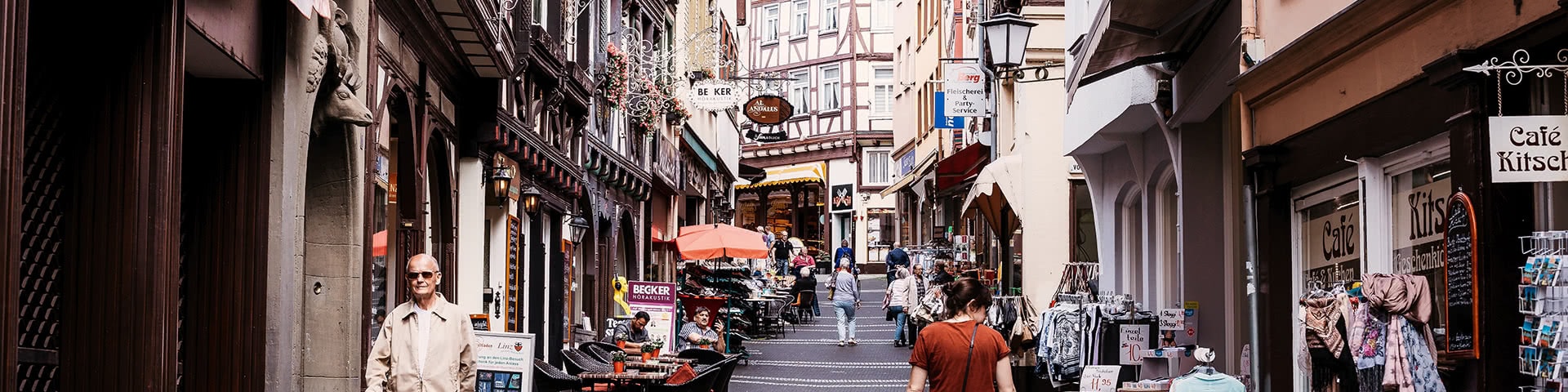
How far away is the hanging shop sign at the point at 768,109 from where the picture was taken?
37.1 meters

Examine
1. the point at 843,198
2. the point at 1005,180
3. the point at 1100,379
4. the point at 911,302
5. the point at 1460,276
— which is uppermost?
the point at 843,198

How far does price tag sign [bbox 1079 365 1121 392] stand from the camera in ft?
36.1

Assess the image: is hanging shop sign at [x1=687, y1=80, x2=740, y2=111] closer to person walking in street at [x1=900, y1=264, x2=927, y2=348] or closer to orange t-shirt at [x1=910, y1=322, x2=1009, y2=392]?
person walking in street at [x1=900, y1=264, x2=927, y2=348]

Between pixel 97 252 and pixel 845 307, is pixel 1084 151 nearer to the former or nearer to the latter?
pixel 845 307

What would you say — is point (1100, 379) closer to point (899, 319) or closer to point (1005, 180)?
point (1005, 180)

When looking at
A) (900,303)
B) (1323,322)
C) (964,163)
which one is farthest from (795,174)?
(1323,322)

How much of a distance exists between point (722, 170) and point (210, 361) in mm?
36539

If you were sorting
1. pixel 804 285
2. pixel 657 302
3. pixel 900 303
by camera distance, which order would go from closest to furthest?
1. pixel 657 302
2. pixel 900 303
3. pixel 804 285

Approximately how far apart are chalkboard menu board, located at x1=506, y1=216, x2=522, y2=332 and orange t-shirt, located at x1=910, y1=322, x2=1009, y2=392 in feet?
31.8

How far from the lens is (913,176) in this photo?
35.3m

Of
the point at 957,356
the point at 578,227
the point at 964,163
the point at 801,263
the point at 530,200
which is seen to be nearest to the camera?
the point at 957,356

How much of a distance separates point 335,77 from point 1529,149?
18.8ft

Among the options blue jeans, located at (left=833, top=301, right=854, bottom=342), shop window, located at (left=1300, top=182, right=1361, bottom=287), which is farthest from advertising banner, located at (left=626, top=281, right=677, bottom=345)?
shop window, located at (left=1300, top=182, right=1361, bottom=287)

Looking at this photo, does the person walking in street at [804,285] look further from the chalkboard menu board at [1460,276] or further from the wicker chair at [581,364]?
the chalkboard menu board at [1460,276]
